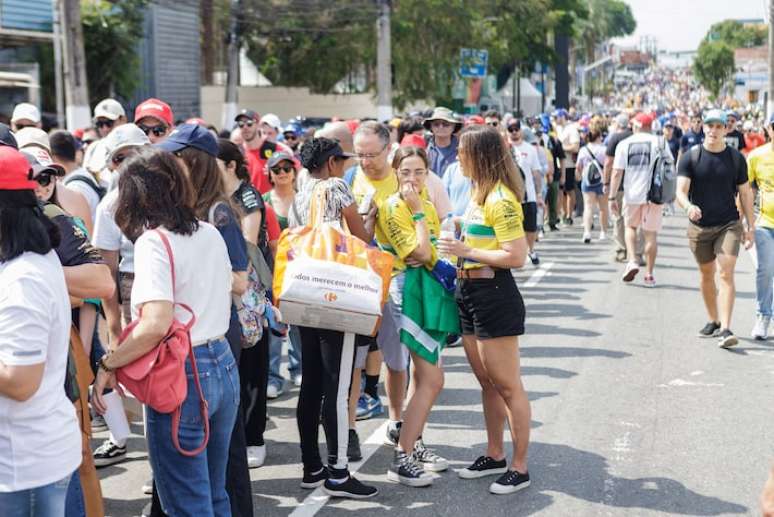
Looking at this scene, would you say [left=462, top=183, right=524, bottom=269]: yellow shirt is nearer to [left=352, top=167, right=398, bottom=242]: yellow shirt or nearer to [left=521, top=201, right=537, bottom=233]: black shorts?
[left=352, top=167, right=398, bottom=242]: yellow shirt

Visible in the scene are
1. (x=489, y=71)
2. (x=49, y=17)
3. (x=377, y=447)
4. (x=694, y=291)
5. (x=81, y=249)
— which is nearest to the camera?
(x=81, y=249)

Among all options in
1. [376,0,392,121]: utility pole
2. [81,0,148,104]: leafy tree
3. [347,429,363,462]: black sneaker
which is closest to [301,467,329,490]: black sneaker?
[347,429,363,462]: black sneaker

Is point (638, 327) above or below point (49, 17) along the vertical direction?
below

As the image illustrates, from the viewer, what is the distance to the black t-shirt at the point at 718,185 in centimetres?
966

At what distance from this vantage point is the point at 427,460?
A: 626 cm

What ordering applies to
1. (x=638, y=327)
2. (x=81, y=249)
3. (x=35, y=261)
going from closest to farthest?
(x=35, y=261) < (x=81, y=249) < (x=638, y=327)

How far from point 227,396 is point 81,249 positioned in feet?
2.64

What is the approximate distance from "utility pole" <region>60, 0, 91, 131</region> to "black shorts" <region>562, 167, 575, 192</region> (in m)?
8.42

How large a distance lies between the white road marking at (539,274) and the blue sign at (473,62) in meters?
30.2

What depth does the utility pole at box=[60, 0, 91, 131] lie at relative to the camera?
19875 millimetres

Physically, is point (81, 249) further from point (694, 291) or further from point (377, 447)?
point (694, 291)

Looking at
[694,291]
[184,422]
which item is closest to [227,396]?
[184,422]

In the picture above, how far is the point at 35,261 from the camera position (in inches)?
128

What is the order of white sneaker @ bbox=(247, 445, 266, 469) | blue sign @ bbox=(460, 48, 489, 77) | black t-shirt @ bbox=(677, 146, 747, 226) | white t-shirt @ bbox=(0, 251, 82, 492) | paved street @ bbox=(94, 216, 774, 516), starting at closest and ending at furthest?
white t-shirt @ bbox=(0, 251, 82, 492)
paved street @ bbox=(94, 216, 774, 516)
white sneaker @ bbox=(247, 445, 266, 469)
black t-shirt @ bbox=(677, 146, 747, 226)
blue sign @ bbox=(460, 48, 489, 77)
